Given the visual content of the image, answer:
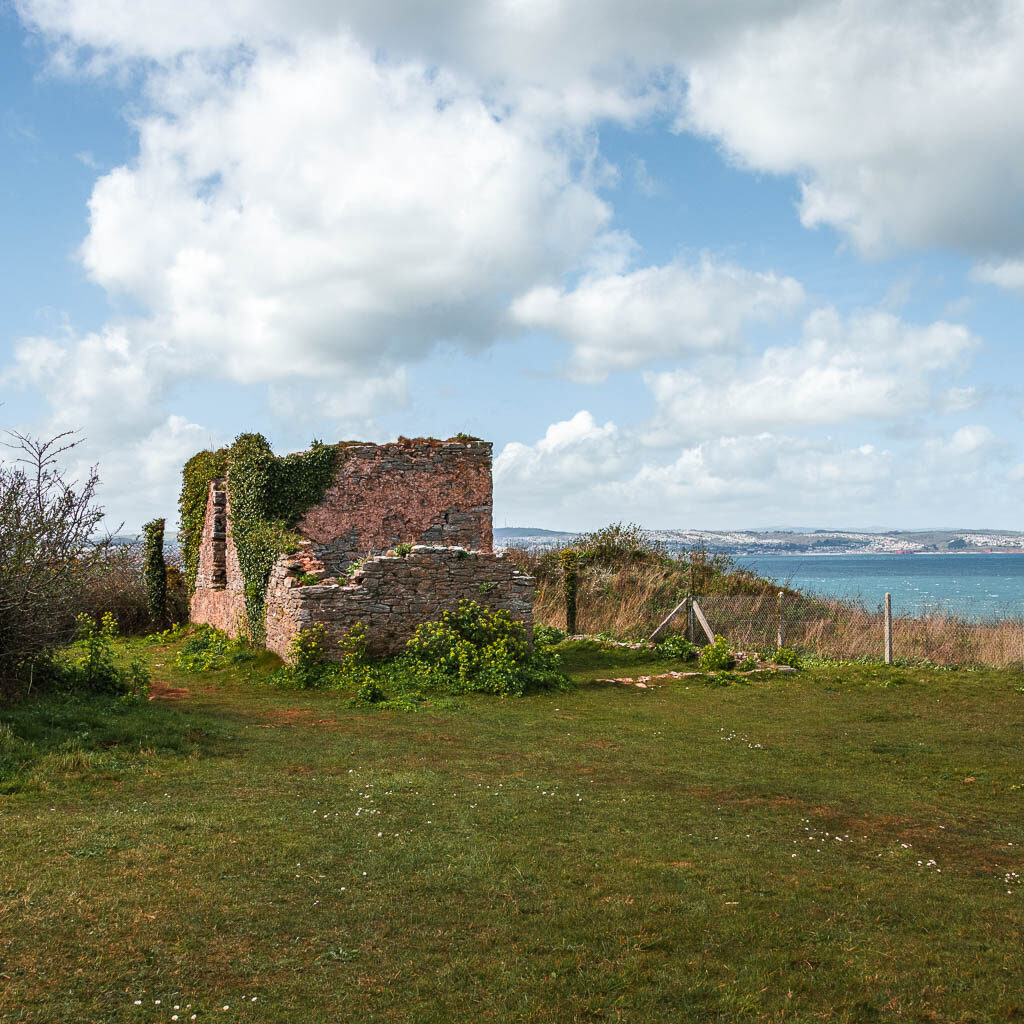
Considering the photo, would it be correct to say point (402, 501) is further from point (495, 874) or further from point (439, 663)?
point (495, 874)

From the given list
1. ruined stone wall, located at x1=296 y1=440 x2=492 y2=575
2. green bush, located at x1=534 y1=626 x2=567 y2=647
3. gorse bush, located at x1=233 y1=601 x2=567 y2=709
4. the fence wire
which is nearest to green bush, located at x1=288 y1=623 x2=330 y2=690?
gorse bush, located at x1=233 y1=601 x2=567 y2=709

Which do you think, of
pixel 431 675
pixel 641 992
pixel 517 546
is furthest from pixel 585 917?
pixel 517 546

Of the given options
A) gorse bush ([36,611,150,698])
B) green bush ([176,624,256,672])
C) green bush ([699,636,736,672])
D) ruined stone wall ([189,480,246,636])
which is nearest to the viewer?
gorse bush ([36,611,150,698])

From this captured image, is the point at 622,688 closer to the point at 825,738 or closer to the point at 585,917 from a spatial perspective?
the point at 825,738

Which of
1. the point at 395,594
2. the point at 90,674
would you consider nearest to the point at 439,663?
the point at 395,594

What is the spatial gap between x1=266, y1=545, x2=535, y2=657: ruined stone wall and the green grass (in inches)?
174

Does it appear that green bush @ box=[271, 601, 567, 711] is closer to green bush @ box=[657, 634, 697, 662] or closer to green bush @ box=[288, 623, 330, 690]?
green bush @ box=[288, 623, 330, 690]

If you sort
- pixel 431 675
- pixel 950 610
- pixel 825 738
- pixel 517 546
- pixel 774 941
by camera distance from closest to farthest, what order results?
pixel 774 941, pixel 825 738, pixel 431 675, pixel 950 610, pixel 517 546

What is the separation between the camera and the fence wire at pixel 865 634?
17125 mm

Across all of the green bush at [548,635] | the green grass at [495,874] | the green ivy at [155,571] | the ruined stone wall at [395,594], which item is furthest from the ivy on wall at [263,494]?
the green grass at [495,874]

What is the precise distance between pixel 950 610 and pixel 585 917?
1830cm

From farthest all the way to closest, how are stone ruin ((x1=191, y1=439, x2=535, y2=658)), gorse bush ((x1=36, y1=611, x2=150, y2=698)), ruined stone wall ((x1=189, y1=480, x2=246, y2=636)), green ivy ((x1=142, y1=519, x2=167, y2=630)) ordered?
1. green ivy ((x1=142, y1=519, x2=167, y2=630))
2. ruined stone wall ((x1=189, y1=480, x2=246, y2=636))
3. stone ruin ((x1=191, y1=439, x2=535, y2=658))
4. gorse bush ((x1=36, y1=611, x2=150, y2=698))

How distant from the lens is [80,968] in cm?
414

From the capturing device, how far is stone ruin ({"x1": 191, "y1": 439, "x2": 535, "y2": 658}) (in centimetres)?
1587
